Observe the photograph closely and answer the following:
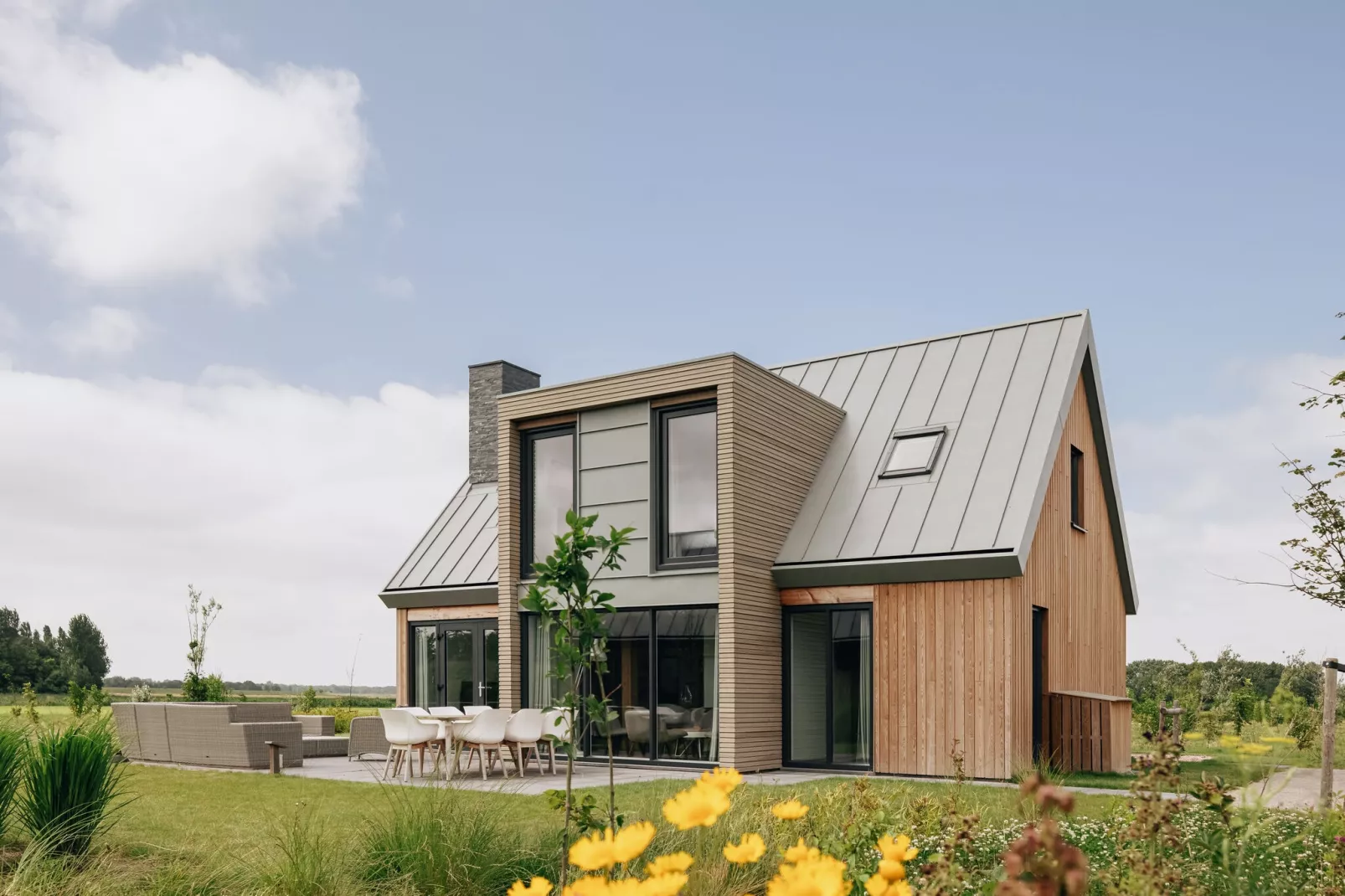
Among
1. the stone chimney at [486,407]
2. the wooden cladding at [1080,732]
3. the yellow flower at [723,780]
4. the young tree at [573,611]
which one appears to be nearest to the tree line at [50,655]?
the stone chimney at [486,407]

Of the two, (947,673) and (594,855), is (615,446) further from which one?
(594,855)

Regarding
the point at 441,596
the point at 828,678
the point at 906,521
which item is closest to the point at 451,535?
the point at 441,596

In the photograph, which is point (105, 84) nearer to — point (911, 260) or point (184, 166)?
point (184, 166)

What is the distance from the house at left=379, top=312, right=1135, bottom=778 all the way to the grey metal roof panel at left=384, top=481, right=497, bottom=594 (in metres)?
2.45

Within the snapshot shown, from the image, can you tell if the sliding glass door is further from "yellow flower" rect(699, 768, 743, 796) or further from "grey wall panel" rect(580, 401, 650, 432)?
"yellow flower" rect(699, 768, 743, 796)

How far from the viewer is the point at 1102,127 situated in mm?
14539

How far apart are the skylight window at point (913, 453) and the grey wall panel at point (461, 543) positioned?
7.31 metres

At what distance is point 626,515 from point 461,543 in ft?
16.5

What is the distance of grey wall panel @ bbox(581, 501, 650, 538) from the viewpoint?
46.3 feet

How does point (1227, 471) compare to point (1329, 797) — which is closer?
point (1329, 797)

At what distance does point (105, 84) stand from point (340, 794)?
7542 millimetres

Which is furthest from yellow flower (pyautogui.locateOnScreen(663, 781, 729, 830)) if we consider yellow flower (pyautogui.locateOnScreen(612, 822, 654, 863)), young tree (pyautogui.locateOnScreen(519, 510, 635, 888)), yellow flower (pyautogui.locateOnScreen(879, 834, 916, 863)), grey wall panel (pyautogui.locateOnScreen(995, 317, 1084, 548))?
grey wall panel (pyautogui.locateOnScreen(995, 317, 1084, 548))

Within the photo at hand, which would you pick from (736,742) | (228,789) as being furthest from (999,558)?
(228,789)

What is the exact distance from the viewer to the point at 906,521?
13477 millimetres
